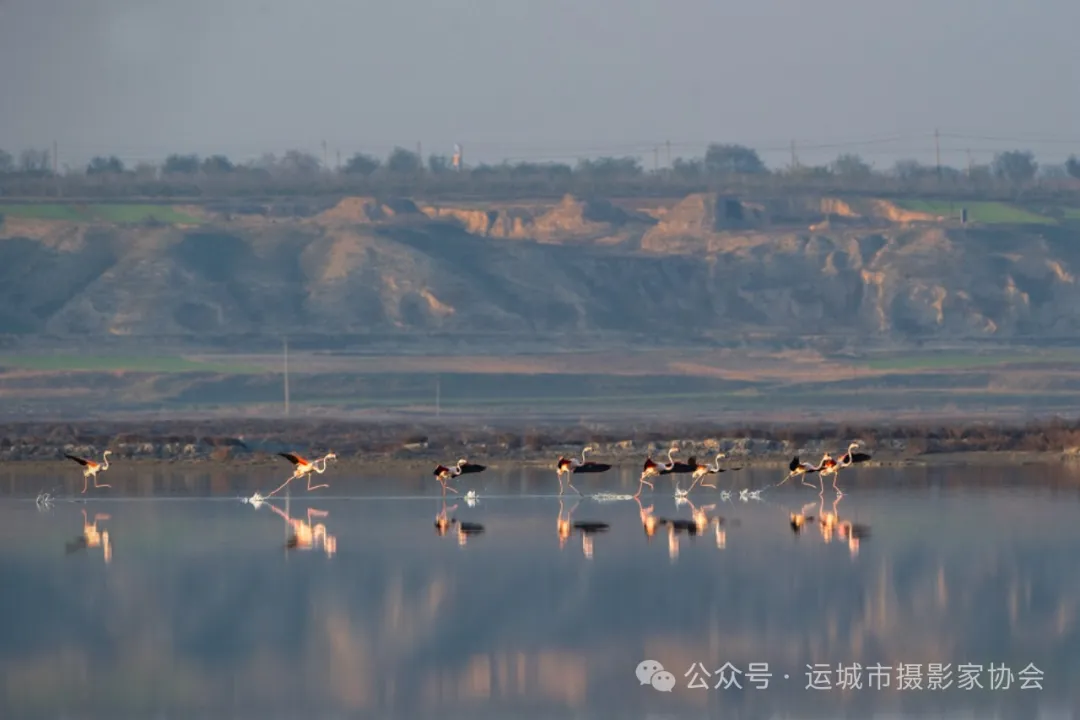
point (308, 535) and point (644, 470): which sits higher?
point (308, 535)

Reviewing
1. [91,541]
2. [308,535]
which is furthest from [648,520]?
[91,541]

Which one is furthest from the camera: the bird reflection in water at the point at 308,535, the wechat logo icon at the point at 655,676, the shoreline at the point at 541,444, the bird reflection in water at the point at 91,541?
the shoreline at the point at 541,444

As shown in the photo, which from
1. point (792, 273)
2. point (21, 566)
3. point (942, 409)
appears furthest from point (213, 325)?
point (21, 566)

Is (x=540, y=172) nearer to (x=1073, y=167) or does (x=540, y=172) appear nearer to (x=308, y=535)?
(x=1073, y=167)

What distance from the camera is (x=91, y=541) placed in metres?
28.8

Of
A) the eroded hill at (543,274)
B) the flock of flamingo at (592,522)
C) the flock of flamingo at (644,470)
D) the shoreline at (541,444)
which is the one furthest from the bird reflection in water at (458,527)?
the eroded hill at (543,274)

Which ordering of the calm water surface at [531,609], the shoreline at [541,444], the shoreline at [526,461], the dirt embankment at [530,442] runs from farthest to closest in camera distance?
the dirt embankment at [530,442], the shoreline at [541,444], the shoreline at [526,461], the calm water surface at [531,609]

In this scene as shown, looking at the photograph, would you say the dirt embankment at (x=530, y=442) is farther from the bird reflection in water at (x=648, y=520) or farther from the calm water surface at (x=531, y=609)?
the calm water surface at (x=531, y=609)

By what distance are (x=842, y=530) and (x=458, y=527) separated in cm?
550

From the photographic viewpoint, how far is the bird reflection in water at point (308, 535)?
89.8 ft

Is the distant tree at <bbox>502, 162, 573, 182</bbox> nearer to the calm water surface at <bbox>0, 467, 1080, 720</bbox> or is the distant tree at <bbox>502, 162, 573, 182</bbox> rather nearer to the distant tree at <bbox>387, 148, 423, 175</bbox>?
the distant tree at <bbox>387, 148, 423, 175</bbox>

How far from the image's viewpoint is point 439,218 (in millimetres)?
107562

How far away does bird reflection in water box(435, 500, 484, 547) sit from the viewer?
93.6 ft

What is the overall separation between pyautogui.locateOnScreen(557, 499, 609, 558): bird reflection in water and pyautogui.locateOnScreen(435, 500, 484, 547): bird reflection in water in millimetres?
1206
